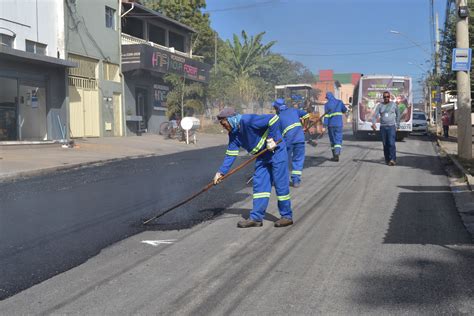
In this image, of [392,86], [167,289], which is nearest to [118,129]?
[392,86]

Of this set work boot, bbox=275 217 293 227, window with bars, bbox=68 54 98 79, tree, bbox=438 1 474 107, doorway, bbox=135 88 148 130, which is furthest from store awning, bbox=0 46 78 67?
tree, bbox=438 1 474 107

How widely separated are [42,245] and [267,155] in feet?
9.28

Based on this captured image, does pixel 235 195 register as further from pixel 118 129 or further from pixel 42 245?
pixel 118 129

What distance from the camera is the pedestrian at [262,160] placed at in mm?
6532

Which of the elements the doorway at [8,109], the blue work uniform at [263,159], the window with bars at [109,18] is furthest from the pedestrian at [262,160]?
the window with bars at [109,18]

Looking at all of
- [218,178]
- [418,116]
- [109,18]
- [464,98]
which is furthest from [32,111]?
[418,116]

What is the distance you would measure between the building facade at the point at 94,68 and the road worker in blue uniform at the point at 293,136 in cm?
1564

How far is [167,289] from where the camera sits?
4484mm

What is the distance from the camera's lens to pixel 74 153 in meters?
18.8

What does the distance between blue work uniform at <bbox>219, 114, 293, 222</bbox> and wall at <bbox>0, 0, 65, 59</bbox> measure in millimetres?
15919

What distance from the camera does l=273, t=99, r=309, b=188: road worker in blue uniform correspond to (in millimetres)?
10008

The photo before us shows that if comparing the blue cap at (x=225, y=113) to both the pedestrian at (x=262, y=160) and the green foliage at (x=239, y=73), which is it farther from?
the green foliage at (x=239, y=73)

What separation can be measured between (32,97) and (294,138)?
14.8 metres

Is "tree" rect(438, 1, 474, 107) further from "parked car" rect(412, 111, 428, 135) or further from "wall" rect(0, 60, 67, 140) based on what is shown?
"wall" rect(0, 60, 67, 140)
